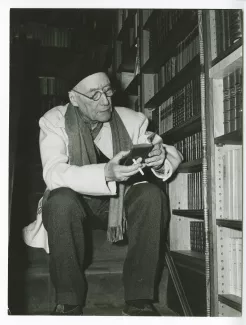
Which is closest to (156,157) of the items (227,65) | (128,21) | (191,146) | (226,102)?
(191,146)

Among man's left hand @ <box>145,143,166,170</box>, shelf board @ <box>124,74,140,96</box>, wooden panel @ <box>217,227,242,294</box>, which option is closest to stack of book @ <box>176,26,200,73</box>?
shelf board @ <box>124,74,140,96</box>

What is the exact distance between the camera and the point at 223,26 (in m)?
1.81

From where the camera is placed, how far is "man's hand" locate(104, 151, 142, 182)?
1781 millimetres

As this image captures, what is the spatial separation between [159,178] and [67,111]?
0.52 metres

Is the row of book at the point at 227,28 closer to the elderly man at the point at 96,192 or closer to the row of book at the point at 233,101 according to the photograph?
the row of book at the point at 233,101

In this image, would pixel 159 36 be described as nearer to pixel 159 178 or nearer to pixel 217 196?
pixel 159 178

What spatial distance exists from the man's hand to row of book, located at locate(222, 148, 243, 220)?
358 millimetres

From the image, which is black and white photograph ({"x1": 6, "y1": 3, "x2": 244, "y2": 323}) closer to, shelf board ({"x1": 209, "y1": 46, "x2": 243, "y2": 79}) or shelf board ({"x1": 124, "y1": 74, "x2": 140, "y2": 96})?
shelf board ({"x1": 209, "y1": 46, "x2": 243, "y2": 79})

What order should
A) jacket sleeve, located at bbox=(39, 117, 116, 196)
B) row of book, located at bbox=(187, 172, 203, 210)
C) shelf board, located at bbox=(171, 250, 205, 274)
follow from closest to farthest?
jacket sleeve, located at bbox=(39, 117, 116, 196) < shelf board, located at bbox=(171, 250, 205, 274) < row of book, located at bbox=(187, 172, 203, 210)

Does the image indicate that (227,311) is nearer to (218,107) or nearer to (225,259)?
(225,259)

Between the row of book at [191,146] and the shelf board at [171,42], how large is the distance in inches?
20.3

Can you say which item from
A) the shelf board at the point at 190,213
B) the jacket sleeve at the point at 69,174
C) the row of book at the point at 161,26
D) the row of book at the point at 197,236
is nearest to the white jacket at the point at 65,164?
the jacket sleeve at the point at 69,174

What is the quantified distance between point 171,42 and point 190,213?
93 centimetres
